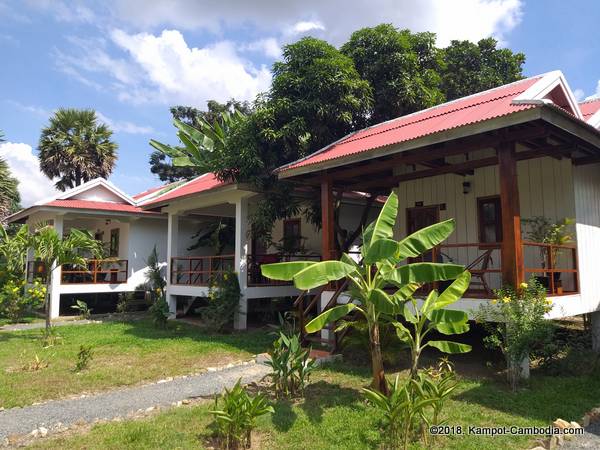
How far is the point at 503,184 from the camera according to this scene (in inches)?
298

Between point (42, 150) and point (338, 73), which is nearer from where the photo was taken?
point (338, 73)

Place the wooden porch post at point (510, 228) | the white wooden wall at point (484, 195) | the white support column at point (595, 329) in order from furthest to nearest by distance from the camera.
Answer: the white support column at point (595, 329) < the white wooden wall at point (484, 195) < the wooden porch post at point (510, 228)

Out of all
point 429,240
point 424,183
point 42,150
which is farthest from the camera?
point 42,150

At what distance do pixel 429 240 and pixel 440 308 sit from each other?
93cm

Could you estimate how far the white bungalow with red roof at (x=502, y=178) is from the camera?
750 cm

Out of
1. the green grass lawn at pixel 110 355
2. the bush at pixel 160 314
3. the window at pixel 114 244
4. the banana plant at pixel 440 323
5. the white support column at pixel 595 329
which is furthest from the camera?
the window at pixel 114 244

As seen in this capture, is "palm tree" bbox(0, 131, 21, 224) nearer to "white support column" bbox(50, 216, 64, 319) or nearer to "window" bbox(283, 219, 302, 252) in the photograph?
"white support column" bbox(50, 216, 64, 319)

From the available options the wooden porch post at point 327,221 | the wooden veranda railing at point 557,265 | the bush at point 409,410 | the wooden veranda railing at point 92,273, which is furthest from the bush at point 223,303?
the bush at point 409,410

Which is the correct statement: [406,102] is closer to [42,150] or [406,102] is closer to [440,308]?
[440,308]

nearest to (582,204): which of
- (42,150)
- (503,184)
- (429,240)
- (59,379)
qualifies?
(503,184)

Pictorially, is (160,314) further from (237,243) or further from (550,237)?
(550,237)

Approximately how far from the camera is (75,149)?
25.6 metres

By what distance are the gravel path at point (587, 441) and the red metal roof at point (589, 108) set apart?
7.64 meters

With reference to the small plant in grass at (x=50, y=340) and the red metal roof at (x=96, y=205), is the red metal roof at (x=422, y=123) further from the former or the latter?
the red metal roof at (x=96, y=205)
